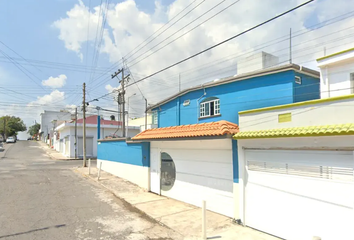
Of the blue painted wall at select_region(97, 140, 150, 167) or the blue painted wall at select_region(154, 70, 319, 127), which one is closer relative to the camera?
the blue painted wall at select_region(154, 70, 319, 127)

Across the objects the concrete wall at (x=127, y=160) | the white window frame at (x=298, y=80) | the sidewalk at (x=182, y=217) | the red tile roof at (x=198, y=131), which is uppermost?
the white window frame at (x=298, y=80)

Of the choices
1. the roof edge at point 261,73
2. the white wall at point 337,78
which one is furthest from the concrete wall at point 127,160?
the white wall at point 337,78

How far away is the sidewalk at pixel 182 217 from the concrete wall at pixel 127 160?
1087 mm

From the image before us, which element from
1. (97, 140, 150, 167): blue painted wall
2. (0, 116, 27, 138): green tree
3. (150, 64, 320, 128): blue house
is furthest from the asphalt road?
(0, 116, 27, 138): green tree

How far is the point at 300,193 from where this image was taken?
5633mm

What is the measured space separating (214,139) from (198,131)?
682 millimetres

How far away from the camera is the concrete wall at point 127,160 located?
39.9 ft

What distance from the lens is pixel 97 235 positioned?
618cm

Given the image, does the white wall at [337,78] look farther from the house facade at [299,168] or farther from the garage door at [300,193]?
the garage door at [300,193]

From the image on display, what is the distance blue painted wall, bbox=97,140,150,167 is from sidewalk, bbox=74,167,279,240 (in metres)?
1.68

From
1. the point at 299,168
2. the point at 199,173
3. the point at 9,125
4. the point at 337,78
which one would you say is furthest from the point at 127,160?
the point at 9,125

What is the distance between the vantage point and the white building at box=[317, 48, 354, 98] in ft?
30.8

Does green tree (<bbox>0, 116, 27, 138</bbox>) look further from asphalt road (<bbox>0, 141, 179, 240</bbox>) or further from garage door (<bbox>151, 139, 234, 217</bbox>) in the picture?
garage door (<bbox>151, 139, 234, 217</bbox>)

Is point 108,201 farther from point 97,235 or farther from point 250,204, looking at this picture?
→ point 250,204
